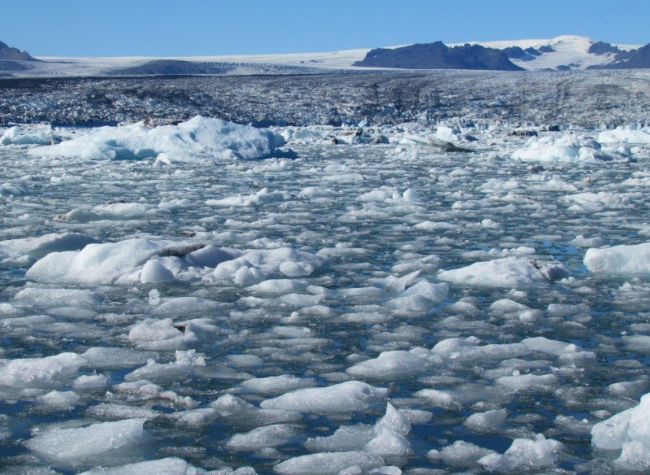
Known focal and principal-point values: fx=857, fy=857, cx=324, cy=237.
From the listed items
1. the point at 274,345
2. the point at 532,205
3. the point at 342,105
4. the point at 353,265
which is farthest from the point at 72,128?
the point at 274,345

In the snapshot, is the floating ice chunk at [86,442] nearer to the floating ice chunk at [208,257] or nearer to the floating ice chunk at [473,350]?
the floating ice chunk at [473,350]

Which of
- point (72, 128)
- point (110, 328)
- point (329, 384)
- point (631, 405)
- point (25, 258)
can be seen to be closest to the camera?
point (631, 405)

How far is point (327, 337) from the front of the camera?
3.43 meters

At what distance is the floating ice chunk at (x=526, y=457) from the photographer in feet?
7.27

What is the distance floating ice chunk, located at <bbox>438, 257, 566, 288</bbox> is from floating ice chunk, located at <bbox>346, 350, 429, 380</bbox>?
131cm

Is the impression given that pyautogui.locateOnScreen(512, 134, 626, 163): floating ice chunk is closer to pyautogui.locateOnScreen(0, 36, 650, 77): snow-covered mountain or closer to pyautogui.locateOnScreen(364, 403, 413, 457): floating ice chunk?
pyautogui.locateOnScreen(364, 403, 413, 457): floating ice chunk

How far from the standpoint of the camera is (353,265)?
15.8 ft

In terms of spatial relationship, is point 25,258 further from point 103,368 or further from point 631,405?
point 631,405

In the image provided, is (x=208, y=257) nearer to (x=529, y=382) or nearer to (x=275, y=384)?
(x=275, y=384)

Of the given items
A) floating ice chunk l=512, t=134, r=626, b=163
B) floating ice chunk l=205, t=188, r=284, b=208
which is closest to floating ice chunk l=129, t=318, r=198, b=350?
floating ice chunk l=205, t=188, r=284, b=208

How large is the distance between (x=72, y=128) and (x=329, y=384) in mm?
20580

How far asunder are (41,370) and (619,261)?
10.1ft

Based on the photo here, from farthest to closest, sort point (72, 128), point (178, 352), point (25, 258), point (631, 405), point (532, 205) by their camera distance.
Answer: point (72, 128), point (532, 205), point (25, 258), point (178, 352), point (631, 405)

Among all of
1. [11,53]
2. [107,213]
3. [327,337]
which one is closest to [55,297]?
[327,337]
